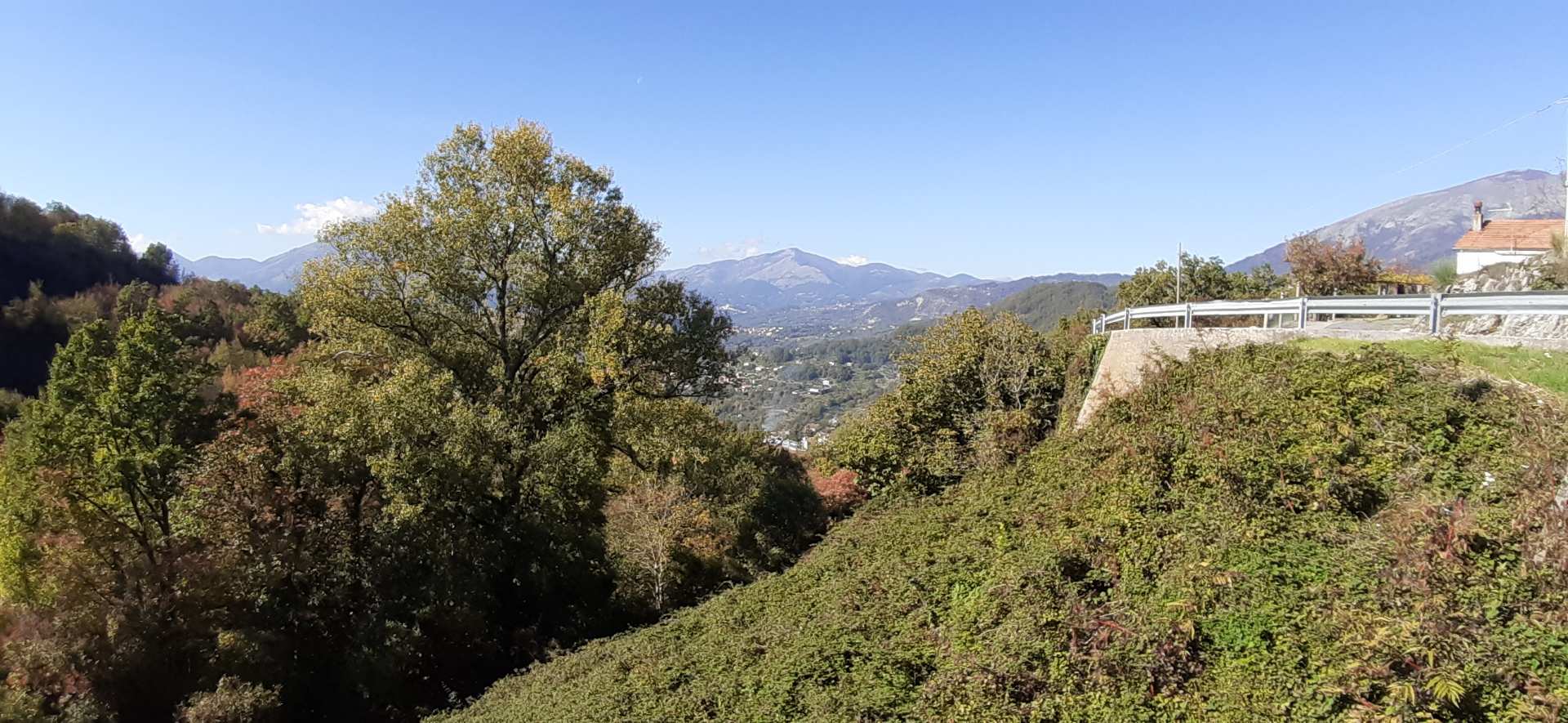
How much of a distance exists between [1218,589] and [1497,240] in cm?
3554

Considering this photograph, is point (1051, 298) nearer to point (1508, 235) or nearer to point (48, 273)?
point (1508, 235)

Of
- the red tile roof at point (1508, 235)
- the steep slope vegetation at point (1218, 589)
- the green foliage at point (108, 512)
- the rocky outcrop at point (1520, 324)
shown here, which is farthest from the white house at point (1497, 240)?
the green foliage at point (108, 512)

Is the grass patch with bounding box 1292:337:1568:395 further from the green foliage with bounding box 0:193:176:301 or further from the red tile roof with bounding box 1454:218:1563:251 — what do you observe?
the green foliage with bounding box 0:193:176:301

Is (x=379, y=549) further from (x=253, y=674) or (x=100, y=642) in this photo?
(x=100, y=642)

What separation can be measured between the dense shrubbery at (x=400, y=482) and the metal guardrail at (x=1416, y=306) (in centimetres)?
1085

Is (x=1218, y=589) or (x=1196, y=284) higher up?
(x=1196, y=284)

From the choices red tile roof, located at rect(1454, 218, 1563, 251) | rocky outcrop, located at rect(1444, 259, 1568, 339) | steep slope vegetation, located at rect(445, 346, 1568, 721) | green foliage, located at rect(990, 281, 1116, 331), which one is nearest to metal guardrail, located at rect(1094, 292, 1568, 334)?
rocky outcrop, located at rect(1444, 259, 1568, 339)

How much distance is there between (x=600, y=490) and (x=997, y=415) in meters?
10.0

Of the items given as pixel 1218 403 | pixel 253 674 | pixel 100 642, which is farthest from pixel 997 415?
pixel 100 642

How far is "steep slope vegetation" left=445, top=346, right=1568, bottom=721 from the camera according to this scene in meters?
5.22

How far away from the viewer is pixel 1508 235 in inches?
1179

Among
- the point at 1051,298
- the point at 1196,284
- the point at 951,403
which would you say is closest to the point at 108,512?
the point at 951,403

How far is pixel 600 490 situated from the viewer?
1852cm

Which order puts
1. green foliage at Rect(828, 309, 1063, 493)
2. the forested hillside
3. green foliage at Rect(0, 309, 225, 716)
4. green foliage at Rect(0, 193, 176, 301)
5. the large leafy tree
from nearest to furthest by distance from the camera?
green foliage at Rect(0, 309, 225, 716), the large leafy tree, green foliage at Rect(828, 309, 1063, 493), the forested hillside, green foliage at Rect(0, 193, 176, 301)
